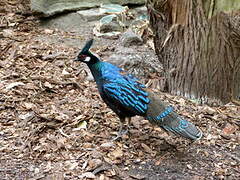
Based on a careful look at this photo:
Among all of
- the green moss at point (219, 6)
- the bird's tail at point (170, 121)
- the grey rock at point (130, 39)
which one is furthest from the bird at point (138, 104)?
the grey rock at point (130, 39)

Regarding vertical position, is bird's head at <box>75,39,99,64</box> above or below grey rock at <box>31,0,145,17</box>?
above

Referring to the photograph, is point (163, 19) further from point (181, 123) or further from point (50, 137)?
point (50, 137)

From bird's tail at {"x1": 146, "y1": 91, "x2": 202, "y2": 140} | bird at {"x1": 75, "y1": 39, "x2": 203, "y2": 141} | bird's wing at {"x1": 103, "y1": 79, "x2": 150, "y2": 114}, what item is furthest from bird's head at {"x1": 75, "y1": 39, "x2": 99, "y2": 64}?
bird's tail at {"x1": 146, "y1": 91, "x2": 202, "y2": 140}

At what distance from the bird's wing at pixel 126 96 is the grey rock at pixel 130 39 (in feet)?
7.33

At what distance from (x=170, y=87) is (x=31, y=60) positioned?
1.79 metres

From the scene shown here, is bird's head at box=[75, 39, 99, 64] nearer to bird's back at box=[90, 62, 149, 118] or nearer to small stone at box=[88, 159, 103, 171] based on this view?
bird's back at box=[90, 62, 149, 118]

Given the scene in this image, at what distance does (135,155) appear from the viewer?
3.55 m

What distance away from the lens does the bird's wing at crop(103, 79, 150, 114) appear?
351cm

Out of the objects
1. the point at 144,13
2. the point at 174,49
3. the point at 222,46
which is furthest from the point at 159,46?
the point at 144,13

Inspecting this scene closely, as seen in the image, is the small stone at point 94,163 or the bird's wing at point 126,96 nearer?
the small stone at point 94,163

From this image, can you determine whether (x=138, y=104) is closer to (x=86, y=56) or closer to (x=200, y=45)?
(x=86, y=56)

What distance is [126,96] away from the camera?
3512mm

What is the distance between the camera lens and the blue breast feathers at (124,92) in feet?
11.5

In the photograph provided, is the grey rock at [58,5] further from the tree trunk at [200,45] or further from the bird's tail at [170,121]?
the bird's tail at [170,121]
